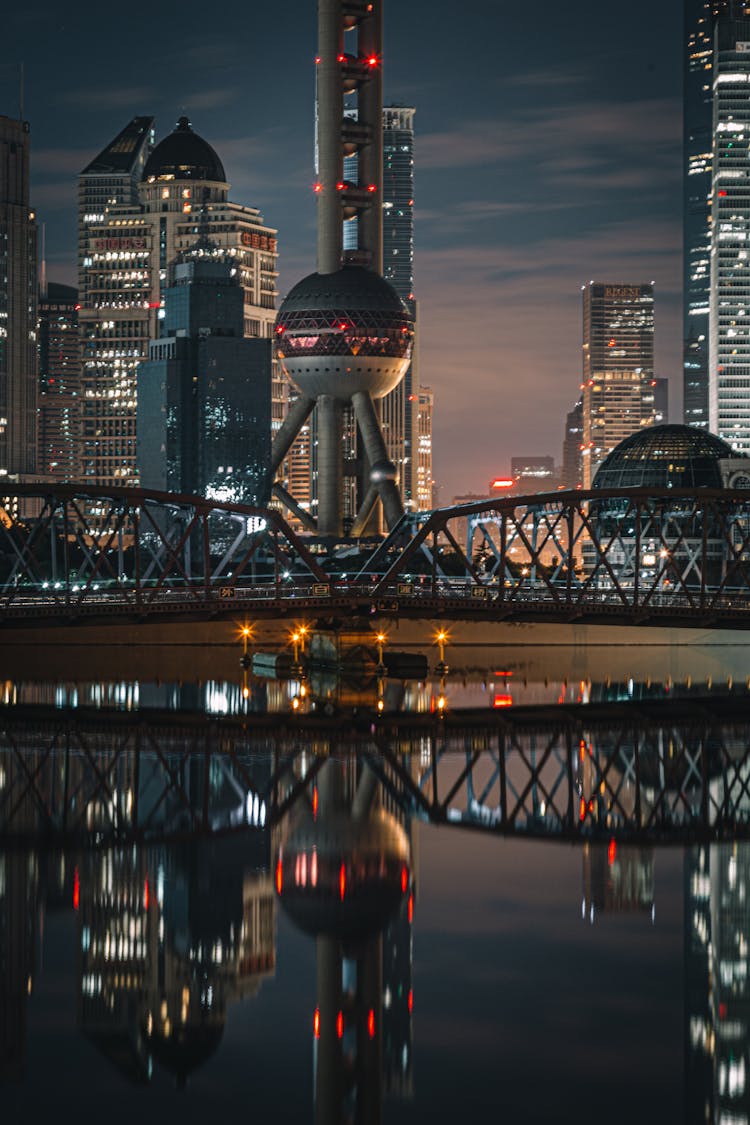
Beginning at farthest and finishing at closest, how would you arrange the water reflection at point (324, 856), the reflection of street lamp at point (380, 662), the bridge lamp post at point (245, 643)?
the bridge lamp post at point (245, 643)
the reflection of street lamp at point (380, 662)
the water reflection at point (324, 856)

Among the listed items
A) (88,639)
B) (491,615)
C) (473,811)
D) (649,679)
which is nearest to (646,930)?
(473,811)

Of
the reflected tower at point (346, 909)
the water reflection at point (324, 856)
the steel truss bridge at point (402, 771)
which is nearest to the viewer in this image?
the reflected tower at point (346, 909)

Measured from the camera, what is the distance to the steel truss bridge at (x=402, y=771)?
6906cm

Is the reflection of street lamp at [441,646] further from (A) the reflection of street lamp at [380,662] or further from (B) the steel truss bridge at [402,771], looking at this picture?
(B) the steel truss bridge at [402,771]

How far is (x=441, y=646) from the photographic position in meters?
148

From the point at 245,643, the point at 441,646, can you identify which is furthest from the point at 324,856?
the point at 245,643

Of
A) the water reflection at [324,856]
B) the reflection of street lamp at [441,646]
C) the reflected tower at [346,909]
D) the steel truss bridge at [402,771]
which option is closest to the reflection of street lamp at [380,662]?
the reflection of street lamp at [441,646]

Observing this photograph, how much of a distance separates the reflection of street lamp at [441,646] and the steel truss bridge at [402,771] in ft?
83.8

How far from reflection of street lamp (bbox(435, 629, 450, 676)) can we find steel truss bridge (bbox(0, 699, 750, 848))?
83.8 feet

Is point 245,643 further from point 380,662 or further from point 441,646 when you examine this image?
point 380,662

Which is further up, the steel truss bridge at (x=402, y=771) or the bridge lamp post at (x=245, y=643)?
the bridge lamp post at (x=245, y=643)

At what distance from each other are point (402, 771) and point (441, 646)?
67.1 m

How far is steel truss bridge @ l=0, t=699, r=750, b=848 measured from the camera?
6906cm

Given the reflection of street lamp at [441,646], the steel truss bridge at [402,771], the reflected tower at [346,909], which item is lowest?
the reflected tower at [346,909]
